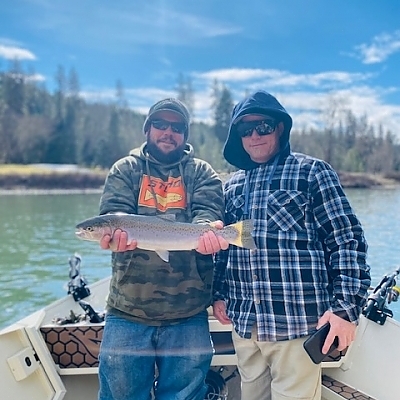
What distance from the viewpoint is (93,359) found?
11.0 feet

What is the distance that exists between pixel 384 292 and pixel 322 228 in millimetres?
1644

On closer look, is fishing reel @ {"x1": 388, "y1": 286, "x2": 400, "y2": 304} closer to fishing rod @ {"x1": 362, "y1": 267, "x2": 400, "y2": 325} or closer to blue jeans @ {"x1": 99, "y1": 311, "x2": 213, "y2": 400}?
fishing rod @ {"x1": 362, "y1": 267, "x2": 400, "y2": 325}

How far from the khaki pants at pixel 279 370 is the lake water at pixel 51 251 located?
13.2 ft

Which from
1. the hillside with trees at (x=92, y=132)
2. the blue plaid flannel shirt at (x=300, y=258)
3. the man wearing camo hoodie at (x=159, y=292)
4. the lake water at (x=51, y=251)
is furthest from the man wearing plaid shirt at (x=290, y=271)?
the hillside with trees at (x=92, y=132)

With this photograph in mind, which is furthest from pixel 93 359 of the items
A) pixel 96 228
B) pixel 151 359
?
pixel 96 228

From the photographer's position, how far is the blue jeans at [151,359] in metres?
2.56

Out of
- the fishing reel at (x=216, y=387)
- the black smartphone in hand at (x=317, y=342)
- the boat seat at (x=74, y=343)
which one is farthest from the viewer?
the fishing reel at (x=216, y=387)

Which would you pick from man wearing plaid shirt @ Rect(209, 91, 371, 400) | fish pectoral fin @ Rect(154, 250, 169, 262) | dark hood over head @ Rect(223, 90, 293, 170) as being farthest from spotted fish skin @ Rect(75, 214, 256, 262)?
dark hood over head @ Rect(223, 90, 293, 170)

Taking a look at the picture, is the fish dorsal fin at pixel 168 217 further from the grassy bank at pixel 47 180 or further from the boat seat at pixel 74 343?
the grassy bank at pixel 47 180

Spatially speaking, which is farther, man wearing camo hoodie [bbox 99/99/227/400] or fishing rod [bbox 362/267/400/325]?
fishing rod [bbox 362/267/400/325]

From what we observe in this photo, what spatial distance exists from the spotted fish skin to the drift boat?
104cm

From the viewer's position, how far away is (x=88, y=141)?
62.8m

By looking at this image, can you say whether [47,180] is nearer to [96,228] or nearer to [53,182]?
[53,182]

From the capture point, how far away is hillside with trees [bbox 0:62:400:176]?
4378 centimetres
